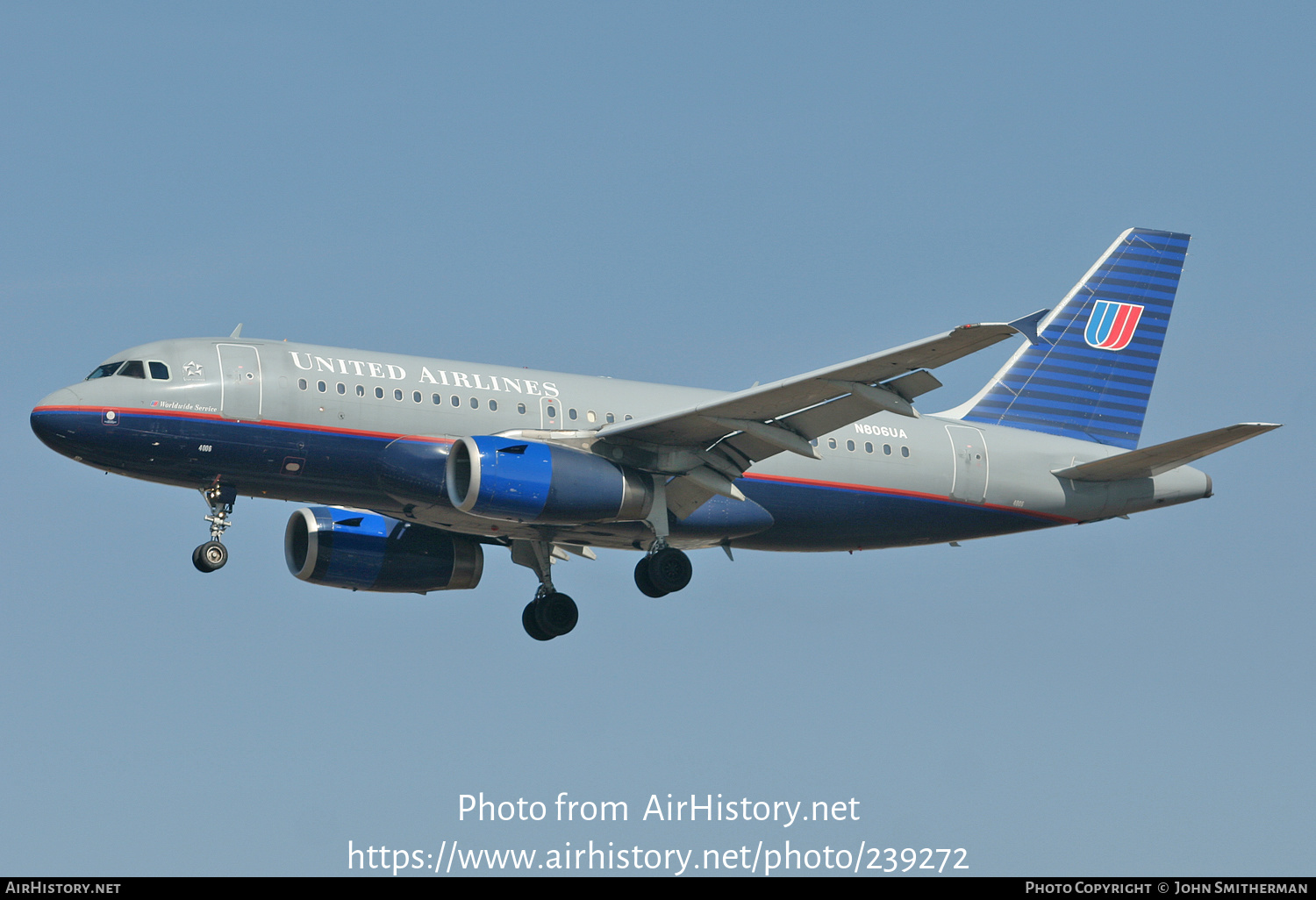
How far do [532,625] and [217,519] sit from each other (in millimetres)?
7988

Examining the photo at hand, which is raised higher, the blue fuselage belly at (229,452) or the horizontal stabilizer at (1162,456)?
the horizontal stabilizer at (1162,456)

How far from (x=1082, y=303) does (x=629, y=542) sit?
44.1ft

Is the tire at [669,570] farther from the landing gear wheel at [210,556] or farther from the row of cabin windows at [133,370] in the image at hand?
the row of cabin windows at [133,370]

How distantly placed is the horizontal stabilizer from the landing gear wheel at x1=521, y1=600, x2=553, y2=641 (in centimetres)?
1181

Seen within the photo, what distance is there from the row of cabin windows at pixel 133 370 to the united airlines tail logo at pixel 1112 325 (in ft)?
70.3

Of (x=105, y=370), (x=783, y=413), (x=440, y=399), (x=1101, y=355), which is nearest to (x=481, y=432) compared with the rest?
(x=440, y=399)

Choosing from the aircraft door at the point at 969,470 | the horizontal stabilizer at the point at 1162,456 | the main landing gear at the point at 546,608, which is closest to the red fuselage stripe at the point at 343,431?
the aircraft door at the point at 969,470

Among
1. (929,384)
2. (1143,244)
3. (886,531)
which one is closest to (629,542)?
(886,531)

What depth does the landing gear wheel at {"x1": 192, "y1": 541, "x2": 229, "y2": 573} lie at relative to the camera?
32188mm

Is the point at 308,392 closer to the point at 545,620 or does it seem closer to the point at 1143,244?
the point at 545,620

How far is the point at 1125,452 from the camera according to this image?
122 ft

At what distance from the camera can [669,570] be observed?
3338 centimetres

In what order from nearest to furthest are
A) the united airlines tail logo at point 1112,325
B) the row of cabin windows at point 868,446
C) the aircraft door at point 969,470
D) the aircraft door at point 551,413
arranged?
1. the aircraft door at point 551,413
2. the row of cabin windows at point 868,446
3. the aircraft door at point 969,470
4. the united airlines tail logo at point 1112,325

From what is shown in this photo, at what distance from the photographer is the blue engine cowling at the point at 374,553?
37.1 meters
